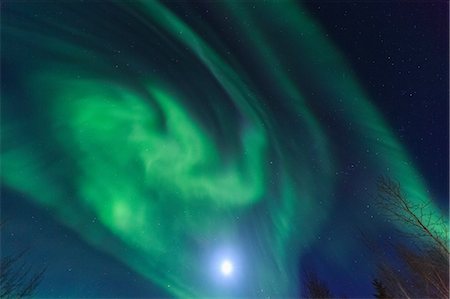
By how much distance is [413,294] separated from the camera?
16.6 meters

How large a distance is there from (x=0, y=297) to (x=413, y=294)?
2291 centimetres

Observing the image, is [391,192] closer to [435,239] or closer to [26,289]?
[435,239]

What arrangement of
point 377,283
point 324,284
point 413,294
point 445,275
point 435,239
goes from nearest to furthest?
point 435,239, point 445,275, point 413,294, point 324,284, point 377,283

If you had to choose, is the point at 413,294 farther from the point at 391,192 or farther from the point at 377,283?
the point at 377,283

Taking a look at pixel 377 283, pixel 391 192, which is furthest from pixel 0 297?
pixel 377 283

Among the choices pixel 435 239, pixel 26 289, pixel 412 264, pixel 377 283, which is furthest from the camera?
pixel 377 283

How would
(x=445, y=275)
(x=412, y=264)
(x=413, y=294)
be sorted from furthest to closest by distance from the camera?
(x=413, y=294) < (x=412, y=264) < (x=445, y=275)

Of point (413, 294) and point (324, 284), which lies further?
point (324, 284)

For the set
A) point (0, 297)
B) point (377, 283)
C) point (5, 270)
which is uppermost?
point (377, 283)

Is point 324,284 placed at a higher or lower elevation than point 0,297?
higher

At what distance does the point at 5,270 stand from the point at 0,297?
4.20 feet

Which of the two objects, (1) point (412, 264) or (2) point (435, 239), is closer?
(2) point (435, 239)

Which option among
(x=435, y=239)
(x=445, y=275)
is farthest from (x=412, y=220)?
(x=445, y=275)

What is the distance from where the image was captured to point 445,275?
35.8ft
